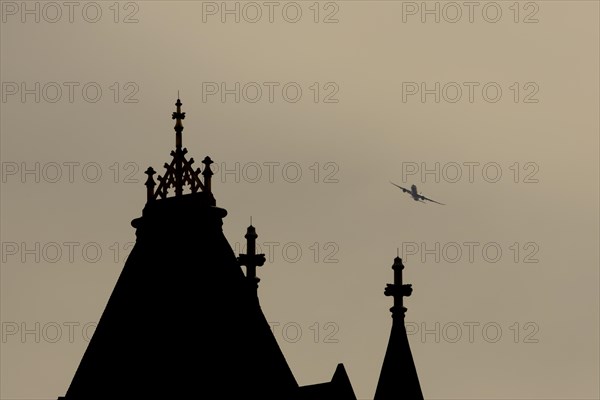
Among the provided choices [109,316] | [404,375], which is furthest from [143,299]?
[404,375]

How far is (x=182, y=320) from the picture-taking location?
371 ft

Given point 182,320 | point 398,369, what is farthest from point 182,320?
point 398,369

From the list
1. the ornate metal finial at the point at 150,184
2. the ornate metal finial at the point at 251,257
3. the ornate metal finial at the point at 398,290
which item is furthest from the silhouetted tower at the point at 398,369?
the ornate metal finial at the point at 150,184

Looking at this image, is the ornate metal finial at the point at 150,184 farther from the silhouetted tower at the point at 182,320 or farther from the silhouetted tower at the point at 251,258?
the silhouetted tower at the point at 251,258

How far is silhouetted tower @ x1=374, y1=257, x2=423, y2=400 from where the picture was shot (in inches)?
4663

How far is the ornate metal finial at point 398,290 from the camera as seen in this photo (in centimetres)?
12056

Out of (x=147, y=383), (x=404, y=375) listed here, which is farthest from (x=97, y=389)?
(x=404, y=375)

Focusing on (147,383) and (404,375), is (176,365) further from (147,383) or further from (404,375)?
(404,375)

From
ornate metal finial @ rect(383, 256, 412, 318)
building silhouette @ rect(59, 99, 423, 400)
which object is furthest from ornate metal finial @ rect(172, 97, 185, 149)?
ornate metal finial @ rect(383, 256, 412, 318)

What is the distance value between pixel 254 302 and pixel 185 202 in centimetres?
330

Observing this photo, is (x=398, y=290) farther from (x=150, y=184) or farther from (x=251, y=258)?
(x=150, y=184)

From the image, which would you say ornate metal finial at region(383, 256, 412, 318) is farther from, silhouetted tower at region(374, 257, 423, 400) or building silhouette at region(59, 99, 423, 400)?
building silhouette at region(59, 99, 423, 400)

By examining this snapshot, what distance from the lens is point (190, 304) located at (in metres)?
113

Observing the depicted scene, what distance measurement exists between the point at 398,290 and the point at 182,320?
9.96 meters
